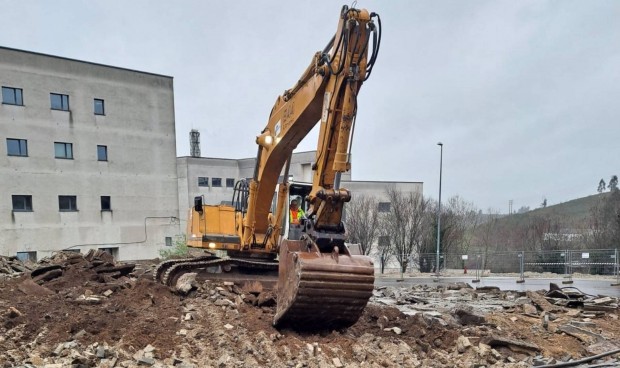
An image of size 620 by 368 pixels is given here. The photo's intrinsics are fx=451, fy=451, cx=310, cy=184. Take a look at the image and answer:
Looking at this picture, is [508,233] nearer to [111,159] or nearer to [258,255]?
[111,159]

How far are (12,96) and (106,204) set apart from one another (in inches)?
323

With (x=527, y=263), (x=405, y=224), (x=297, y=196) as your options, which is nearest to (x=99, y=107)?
(x=405, y=224)

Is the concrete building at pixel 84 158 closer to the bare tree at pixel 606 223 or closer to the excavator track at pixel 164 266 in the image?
the excavator track at pixel 164 266

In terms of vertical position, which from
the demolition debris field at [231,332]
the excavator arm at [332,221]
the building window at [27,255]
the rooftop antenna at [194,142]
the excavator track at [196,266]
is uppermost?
the rooftop antenna at [194,142]

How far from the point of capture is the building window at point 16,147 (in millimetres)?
26000

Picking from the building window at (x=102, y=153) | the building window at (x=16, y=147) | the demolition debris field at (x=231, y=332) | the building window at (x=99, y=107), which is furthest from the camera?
the building window at (x=102, y=153)

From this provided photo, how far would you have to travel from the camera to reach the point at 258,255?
10227mm

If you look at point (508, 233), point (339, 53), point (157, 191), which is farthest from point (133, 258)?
point (508, 233)

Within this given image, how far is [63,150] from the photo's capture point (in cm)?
2783

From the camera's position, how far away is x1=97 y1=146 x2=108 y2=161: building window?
29172 mm

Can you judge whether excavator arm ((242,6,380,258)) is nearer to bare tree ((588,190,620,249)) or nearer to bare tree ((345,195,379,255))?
bare tree ((345,195,379,255))

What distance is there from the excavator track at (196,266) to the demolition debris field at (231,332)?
21.0 inches

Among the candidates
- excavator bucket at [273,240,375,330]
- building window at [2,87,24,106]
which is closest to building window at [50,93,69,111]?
building window at [2,87,24,106]

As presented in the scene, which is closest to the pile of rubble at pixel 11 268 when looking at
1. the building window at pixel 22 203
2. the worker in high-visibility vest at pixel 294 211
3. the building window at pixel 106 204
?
the worker in high-visibility vest at pixel 294 211
